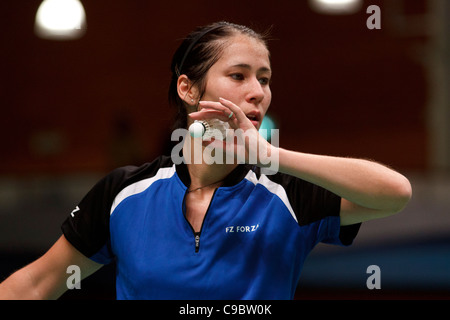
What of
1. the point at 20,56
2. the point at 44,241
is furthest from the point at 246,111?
the point at 20,56

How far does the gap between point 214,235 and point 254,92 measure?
38cm

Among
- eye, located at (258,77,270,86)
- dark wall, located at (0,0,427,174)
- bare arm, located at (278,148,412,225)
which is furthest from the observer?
dark wall, located at (0,0,427,174)

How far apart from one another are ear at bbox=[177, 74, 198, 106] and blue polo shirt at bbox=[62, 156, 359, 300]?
23cm

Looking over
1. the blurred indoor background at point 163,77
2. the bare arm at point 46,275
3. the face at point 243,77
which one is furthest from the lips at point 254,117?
the blurred indoor background at point 163,77

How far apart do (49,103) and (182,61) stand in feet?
23.2

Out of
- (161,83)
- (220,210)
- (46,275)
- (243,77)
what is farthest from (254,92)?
(161,83)

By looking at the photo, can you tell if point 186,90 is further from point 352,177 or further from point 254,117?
point 352,177

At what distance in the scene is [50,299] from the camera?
4.79ft

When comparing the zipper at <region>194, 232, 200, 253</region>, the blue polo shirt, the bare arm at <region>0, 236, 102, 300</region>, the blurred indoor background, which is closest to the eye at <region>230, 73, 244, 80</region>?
the blue polo shirt

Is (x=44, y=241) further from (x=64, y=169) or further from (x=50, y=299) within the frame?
(x=64, y=169)

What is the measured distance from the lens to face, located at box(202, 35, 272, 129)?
1378 mm

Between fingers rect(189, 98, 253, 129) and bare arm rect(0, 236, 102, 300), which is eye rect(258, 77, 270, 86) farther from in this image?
bare arm rect(0, 236, 102, 300)

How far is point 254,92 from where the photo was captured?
4.49 feet

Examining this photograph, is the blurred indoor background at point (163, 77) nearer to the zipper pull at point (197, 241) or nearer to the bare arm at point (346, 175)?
the zipper pull at point (197, 241)
